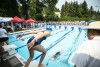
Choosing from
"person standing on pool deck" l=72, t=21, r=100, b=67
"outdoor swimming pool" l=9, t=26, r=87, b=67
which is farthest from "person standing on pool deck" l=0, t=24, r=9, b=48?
"person standing on pool deck" l=72, t=21, r=100, b=67

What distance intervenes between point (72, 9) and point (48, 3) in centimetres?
2217

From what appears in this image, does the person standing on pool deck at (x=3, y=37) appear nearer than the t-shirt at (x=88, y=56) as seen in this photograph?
No

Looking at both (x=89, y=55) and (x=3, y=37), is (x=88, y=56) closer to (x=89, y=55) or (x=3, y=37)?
(x=89, y=55)

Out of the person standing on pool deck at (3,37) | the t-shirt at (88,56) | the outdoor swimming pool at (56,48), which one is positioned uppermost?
the t-shirt at (88,56)

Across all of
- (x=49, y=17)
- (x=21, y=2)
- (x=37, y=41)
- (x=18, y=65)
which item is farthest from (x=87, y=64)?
(x=49, y=17)

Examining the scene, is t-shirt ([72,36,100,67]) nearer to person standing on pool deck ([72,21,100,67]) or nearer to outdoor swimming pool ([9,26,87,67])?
person standing on pool deck ([72,21,100,67])

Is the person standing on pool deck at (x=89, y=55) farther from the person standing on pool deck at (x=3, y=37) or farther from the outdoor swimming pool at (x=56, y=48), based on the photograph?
the outdoor swimming pool at (x=56, y=48)

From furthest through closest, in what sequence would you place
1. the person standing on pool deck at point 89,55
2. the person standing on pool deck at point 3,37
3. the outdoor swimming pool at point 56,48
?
1. the outdoor swimming pool at point 56,48
2. the person standing on pool deck at point 3,37
3. the person standing on pool deck at point 89,55

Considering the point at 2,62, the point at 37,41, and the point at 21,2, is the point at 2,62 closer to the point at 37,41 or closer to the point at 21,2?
the point at 37,41

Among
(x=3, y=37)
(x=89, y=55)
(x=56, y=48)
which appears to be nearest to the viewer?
(x=89, y=55)

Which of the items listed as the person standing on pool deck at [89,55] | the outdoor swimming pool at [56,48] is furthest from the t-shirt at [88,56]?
the outdoor swimming pool at [56,48]

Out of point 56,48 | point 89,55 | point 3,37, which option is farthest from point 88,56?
point 56,48

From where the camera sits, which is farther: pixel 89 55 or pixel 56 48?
pixel 56 48

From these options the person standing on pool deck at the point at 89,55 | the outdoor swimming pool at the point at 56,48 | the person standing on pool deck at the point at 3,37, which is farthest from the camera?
the outdoor swimming pool at the point at 56,48
